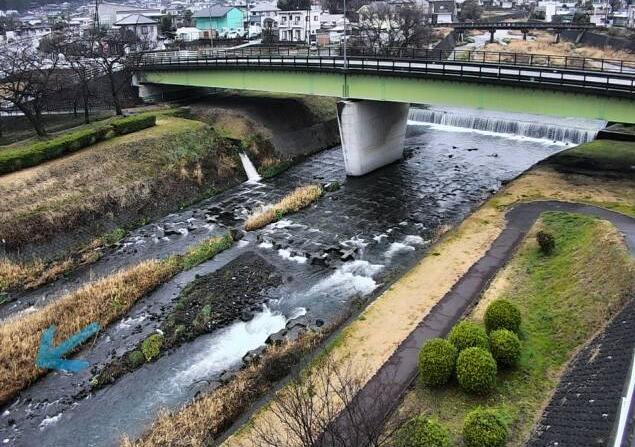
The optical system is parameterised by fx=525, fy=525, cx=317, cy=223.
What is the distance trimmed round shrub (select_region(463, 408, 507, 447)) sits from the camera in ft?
40.7

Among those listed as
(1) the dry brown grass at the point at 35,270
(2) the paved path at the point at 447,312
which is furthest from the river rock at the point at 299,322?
(1) the dry brown grass at the point at 35,270

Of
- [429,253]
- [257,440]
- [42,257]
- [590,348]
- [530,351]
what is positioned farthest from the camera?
[42,257]

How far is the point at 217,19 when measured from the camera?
105 metres

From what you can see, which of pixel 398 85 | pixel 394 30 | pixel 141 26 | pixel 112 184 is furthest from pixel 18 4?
pixel 398 85

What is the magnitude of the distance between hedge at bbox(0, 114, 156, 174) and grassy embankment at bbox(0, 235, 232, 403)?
1301 centimetres

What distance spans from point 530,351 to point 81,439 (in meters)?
14.2

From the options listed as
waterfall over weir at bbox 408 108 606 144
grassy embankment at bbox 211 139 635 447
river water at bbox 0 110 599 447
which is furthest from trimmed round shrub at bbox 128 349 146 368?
waterfall over weir at bbox 408 108 606 144

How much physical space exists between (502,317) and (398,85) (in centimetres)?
2363

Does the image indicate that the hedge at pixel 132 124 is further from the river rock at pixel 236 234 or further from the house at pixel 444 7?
the house at pixel 444 7

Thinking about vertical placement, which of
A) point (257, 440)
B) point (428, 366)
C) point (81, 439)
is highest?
point (428, 366)

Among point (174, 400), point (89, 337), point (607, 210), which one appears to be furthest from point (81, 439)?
point (607, 210)

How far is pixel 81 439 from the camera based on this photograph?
16109 mm

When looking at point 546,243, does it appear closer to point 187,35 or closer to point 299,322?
point 299,322

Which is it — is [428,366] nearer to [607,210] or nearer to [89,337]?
[89,337]
